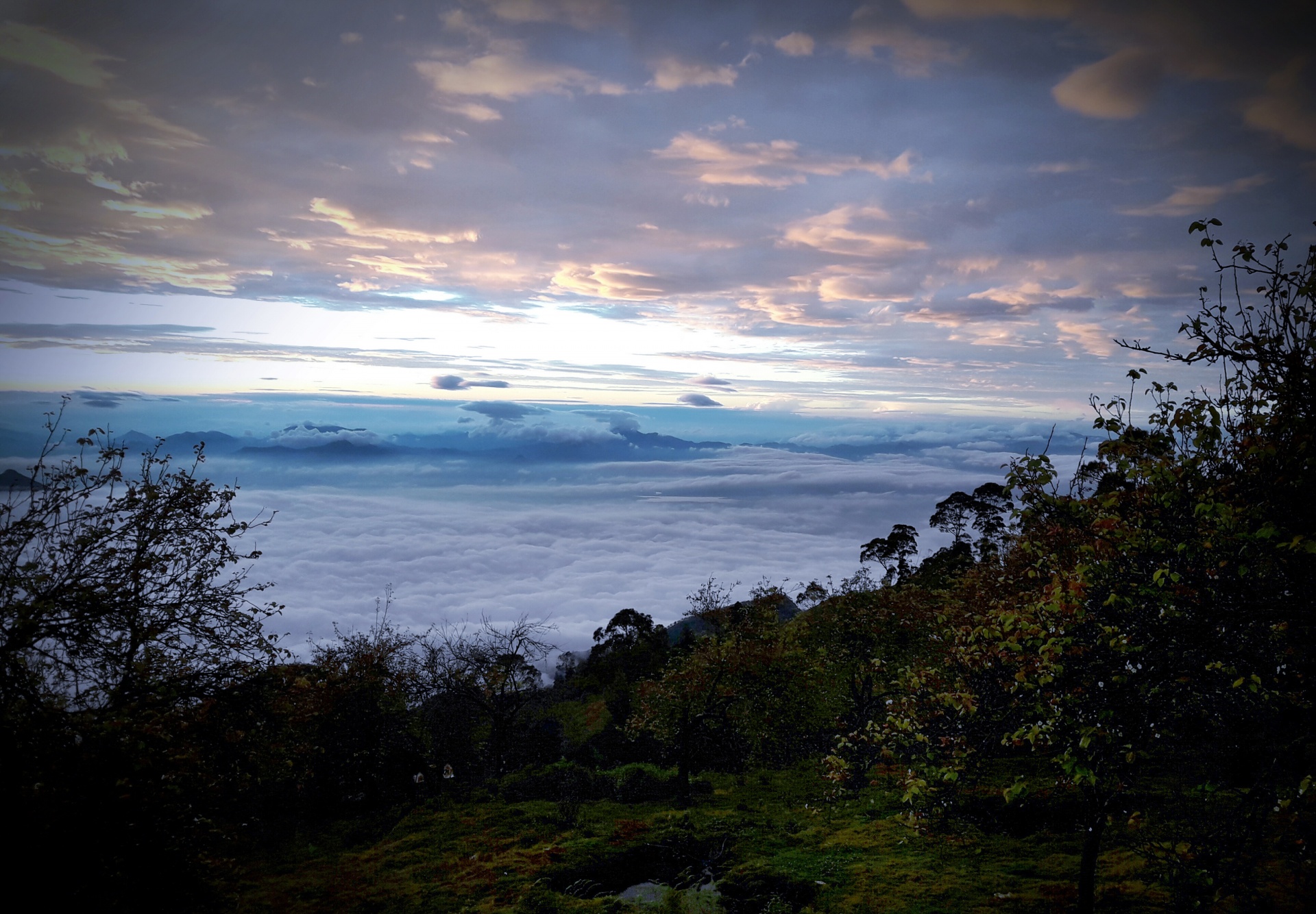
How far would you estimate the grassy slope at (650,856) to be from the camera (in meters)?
14.7

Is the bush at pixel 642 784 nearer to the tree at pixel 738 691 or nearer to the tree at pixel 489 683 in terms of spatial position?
the tree at pixel 738 691

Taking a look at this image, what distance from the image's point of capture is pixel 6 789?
27.9 feet

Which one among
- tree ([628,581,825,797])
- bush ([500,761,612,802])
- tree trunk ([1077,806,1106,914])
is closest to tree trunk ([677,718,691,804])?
tree ([628,581,825,797])

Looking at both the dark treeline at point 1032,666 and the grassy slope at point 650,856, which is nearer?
the dark treeline at point 1032,666

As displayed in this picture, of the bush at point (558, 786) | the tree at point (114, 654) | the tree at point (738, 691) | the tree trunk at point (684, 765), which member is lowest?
the bush at point (558, 786)

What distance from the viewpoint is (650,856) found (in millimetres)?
19938

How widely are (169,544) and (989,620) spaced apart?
56.1 feet

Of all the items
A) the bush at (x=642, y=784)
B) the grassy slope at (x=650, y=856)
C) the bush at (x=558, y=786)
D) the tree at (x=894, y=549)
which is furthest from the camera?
the tree at (x=894, y=549)

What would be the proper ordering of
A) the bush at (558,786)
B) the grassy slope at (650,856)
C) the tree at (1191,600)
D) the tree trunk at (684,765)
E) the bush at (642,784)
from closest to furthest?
the tree at (1191,600)
the grassy slope at (650,856)
the tree trunk at (684,765)
the bush at (558,786)
the bush at (642,784)

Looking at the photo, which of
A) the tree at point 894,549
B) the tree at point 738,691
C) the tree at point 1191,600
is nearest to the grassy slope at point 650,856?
the tree at point 738,691

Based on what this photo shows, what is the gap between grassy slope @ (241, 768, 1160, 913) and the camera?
1473cm

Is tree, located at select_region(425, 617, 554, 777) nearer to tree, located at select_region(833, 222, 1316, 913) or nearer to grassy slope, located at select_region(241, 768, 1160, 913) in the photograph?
grassy slope, located at select_region(241, 768, 1160, 913)

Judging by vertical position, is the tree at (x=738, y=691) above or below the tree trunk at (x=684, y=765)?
above

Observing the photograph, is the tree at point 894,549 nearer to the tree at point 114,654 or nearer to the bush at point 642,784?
the bush at point 642,784
